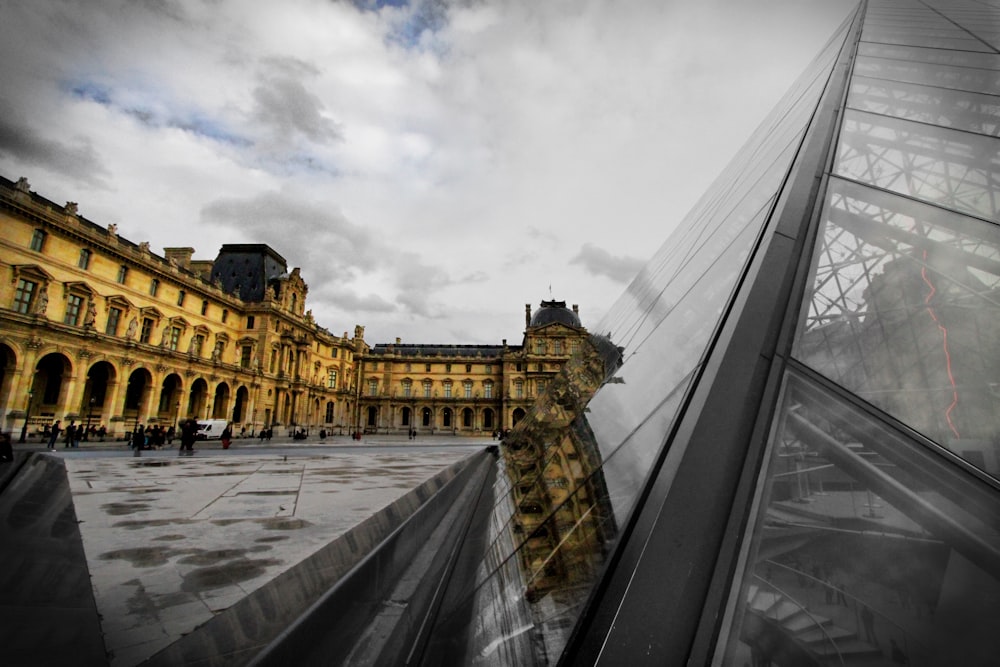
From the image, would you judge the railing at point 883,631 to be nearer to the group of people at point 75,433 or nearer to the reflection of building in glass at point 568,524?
the reflection of building in glass at point 568,524

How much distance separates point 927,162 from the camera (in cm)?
214

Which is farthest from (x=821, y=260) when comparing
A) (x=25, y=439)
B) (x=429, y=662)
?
(x=25, y=439)

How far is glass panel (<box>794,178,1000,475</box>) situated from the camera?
968 mm

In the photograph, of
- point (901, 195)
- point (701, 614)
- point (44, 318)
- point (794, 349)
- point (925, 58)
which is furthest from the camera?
point (44, 318)

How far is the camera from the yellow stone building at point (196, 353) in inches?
907

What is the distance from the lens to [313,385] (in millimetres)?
49188

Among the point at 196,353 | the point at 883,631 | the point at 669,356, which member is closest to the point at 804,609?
the point at 883,631

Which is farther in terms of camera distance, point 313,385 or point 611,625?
point 313,385

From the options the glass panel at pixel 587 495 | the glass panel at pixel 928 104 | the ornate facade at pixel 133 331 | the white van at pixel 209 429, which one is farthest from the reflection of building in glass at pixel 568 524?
Answer: the white van at pixel 209 429

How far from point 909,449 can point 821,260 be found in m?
0.75

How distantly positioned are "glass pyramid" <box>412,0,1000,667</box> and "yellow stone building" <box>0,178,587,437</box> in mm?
29770

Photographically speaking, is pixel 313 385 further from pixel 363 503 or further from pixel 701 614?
pixel 701 614

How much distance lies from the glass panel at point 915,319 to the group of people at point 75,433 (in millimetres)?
25786

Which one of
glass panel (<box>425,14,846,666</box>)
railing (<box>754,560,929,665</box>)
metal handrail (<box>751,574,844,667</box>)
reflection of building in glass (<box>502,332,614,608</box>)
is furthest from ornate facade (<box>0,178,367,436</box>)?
railing (<box>754,560,929,665</box>)
